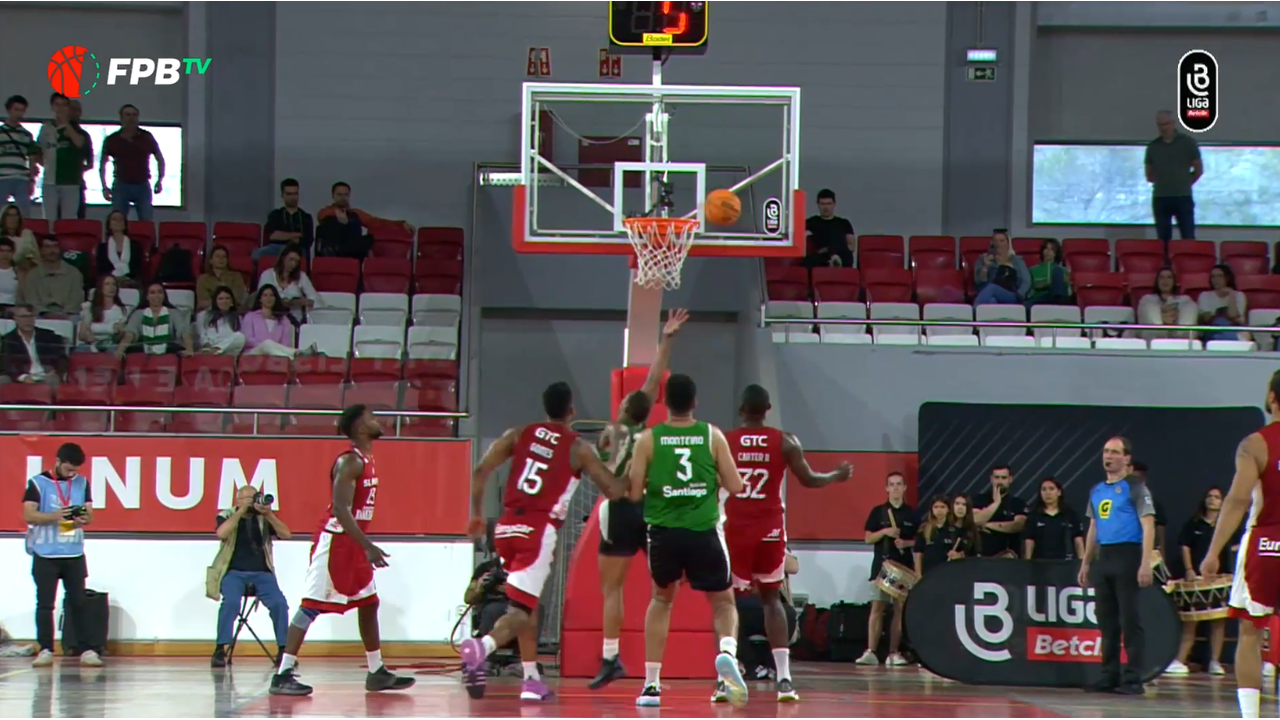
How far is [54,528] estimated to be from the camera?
14078 millimetres

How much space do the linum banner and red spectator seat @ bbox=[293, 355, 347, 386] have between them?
6.20m

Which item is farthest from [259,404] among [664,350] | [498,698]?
[664,350]

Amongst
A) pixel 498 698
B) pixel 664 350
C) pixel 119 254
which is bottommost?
pixel 498 698

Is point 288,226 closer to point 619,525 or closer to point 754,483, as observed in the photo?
point 619,525

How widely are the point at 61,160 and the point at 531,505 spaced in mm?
Result: 12610

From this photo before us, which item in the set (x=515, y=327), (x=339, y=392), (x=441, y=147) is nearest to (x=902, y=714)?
(x=339, y=392)

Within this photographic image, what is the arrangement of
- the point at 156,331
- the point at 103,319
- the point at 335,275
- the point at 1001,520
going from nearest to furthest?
the point at 1001,520, the point at 156,331, the point at 103,319, the point at 335,275

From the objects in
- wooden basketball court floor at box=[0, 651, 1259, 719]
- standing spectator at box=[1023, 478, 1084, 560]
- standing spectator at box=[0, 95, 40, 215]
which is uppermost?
standing spectator at box=[0, 95, 40, 215]

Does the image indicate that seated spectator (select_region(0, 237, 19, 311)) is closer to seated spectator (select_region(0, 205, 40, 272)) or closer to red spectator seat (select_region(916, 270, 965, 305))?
seated spectator (select_region(0, 205, 40, 272))

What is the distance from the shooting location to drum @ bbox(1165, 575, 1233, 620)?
15109 millimetres

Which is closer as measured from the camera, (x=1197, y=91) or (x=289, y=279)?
(x=289, y=279)

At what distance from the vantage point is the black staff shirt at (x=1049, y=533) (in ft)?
49.8

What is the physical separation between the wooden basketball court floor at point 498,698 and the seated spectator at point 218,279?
16.9 ft

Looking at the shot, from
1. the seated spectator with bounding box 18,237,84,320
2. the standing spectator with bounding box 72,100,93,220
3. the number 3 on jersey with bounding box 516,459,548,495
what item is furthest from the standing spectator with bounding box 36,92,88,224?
the number 3 on jersey with bounding box 516,459,548,495
